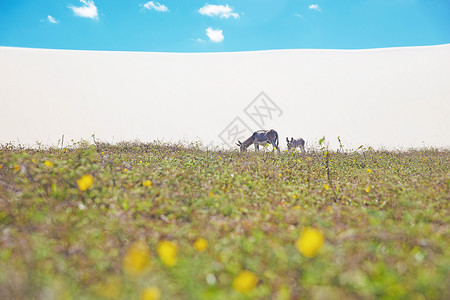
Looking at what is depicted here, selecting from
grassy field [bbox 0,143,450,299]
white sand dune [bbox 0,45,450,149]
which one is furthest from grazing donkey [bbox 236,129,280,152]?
grassy field [bbox 0,143,450,299]

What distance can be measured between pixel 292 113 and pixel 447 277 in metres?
22.1

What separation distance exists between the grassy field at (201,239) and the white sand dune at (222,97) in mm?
13959

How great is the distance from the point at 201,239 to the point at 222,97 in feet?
76.9

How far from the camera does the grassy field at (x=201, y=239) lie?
1858 mm

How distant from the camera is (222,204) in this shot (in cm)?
386

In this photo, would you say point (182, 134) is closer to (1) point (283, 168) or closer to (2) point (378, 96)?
(1) point (283, 168)

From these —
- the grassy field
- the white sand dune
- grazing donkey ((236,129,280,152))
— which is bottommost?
the grassy field

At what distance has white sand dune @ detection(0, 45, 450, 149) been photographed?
19.5m

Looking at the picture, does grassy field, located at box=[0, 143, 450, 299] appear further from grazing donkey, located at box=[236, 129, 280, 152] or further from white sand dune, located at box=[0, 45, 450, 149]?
white sand dune, located at box=[0, 45, 450, 149]

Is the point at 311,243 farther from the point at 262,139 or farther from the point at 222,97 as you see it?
the point at 222,97

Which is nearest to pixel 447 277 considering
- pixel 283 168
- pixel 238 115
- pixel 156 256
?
pixel 156 256

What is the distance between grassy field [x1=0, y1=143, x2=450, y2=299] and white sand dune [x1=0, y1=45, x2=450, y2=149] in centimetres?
1396

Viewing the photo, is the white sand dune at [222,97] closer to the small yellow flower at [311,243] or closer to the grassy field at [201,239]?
the grassy field at [201,239]

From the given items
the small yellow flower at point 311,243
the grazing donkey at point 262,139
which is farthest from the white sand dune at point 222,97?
the small yellow flower at point 311,243
